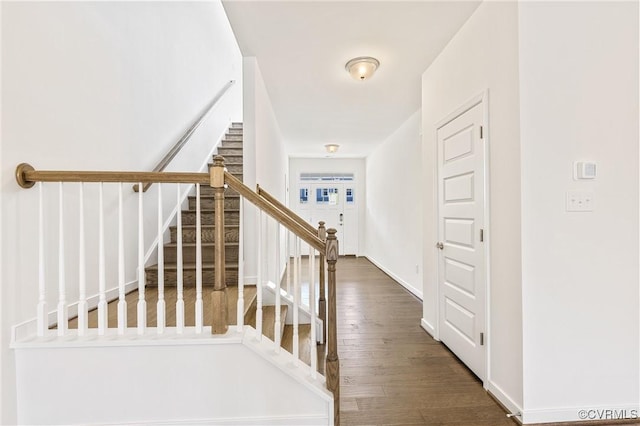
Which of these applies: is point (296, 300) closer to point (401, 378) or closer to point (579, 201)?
point (401, 378)

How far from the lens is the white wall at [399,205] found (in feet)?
13.8

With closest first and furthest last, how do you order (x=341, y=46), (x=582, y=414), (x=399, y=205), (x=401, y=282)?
(x=582, y=414) → (x=341, y=46) → (x=401, y=282) → (x=399, y=205)

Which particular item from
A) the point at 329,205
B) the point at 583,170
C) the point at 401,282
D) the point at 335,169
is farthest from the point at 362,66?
the point at 329,205

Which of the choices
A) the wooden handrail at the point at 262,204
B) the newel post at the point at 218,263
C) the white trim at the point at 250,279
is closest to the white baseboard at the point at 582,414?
the wooden handrail at the point at 262,204

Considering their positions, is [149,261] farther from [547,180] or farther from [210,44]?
[210,44]

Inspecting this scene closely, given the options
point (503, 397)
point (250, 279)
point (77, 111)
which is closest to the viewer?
point (503, 397)

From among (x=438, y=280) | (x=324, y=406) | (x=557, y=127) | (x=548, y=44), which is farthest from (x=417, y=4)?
(x=324, y=406)

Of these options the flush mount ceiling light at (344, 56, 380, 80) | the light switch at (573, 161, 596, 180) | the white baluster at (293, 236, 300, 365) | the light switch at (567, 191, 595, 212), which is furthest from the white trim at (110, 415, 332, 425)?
the flush mount ceiling light at (344, 56, 380, 80)

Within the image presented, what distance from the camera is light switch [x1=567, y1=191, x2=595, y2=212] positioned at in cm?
168

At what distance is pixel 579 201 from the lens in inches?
66.5

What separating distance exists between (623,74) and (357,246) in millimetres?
6135

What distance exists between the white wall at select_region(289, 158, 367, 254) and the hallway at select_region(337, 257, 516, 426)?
4244 millimetres

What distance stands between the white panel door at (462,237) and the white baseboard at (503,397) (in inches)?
3.8

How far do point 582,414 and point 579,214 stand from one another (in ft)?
3.72
